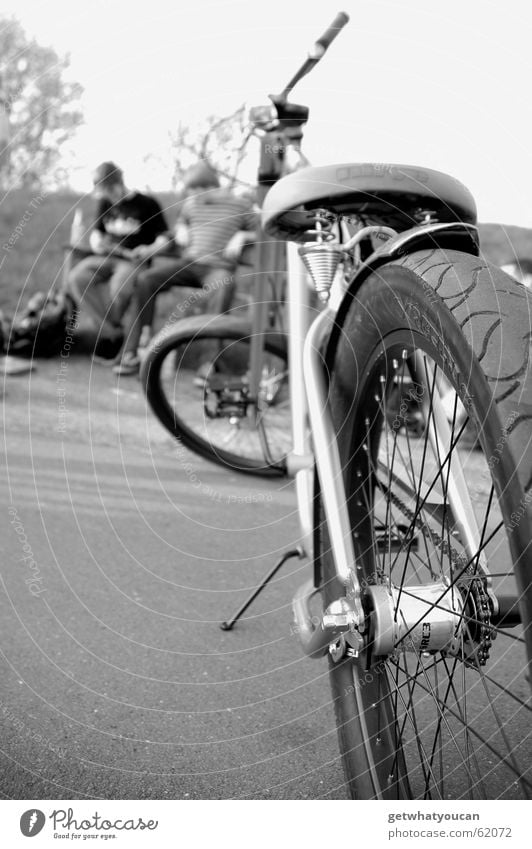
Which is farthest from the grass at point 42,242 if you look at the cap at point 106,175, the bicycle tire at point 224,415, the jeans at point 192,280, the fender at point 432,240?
the fender at point 432,240

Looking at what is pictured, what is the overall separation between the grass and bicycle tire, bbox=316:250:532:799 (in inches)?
204

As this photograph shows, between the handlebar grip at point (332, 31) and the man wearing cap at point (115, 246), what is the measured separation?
3.05 metres

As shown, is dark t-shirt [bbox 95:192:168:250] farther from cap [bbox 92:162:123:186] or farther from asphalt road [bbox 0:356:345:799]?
asphalt road [bbox 0:356:345:799]

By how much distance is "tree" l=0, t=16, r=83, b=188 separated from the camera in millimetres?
2201

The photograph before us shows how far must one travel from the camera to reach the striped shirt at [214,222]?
4301 millimetres

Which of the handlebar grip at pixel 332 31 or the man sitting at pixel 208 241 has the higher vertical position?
the handlebar grip at pixel 332 31

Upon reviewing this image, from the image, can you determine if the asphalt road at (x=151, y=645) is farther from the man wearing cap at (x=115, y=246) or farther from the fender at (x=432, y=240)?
the man wearing cap at (x=115, y=246)

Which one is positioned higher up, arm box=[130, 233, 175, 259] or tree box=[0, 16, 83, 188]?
tree box=[0, 16, 83, 188]

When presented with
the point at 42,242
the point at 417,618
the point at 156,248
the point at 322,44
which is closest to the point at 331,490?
the point at 417,618

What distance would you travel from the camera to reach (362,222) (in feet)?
5.58

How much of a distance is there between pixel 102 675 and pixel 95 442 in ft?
8.03

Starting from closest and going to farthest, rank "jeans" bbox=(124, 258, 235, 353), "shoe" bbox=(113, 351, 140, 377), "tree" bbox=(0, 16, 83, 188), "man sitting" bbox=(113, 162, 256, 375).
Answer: "tree" bbox=(0, 16, 83, 188) < "man sitting" bbox=(113, 162, 256, 375) < "jeans" bbox=(124, 258, 235, 353) < "shoe" bbox=(113, 351, 140, 377)

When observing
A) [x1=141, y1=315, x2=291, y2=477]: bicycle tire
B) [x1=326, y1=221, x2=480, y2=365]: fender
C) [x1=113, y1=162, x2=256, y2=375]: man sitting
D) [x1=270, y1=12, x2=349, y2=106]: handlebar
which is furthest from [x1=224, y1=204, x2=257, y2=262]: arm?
[x1=326, y1=221, x2=480, y2=365]: fender
